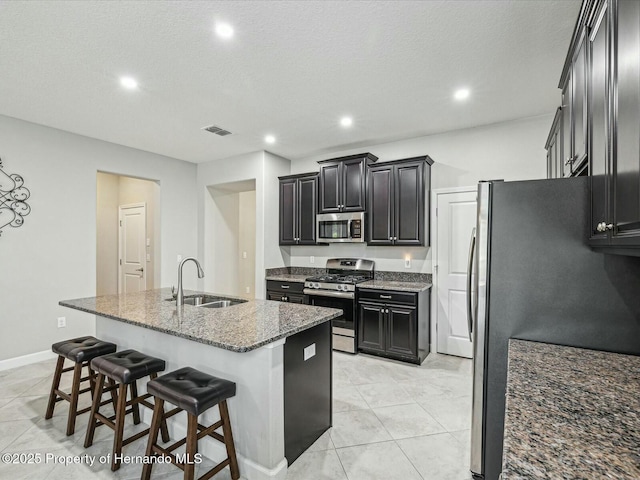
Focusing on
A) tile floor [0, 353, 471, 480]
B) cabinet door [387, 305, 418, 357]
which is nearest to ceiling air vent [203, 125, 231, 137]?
cabinet door [387, 305, 418, 357]

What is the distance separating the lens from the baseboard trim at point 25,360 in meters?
3.64

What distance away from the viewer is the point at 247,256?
7.02 metres

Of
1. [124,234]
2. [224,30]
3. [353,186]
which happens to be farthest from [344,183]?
[124,234]

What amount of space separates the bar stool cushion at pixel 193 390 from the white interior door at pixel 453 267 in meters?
3.11

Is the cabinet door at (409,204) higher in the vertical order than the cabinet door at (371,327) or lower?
higher

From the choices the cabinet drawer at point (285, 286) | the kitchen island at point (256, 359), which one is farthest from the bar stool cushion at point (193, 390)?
the cabinet drawer at point (285, 286)

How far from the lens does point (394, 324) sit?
3.87 metres

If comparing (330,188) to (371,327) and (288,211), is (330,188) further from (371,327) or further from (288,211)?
(371,327)

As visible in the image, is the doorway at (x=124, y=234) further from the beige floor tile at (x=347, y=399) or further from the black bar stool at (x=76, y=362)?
the beige floor tile at (x=347, y=399)

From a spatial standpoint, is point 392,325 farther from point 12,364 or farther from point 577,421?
point 12,364

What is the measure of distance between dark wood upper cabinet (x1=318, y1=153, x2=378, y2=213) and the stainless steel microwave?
0.09m

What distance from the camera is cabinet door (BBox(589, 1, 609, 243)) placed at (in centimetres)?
125

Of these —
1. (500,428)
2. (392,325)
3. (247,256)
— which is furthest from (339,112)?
(247,256)

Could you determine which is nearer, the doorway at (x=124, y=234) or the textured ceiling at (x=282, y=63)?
the textured ceiling at (x=282, y=63)
